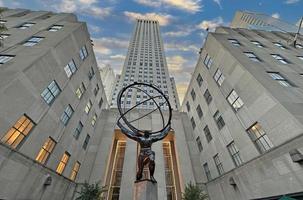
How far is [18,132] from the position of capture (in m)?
13.3

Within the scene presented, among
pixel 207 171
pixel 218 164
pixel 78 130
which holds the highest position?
pixel 78 130

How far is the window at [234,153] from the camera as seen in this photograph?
17.4 m

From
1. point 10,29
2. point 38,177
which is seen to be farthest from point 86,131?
point 10,29

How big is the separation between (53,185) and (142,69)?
8376 cm

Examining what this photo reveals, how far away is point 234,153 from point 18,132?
796 inches

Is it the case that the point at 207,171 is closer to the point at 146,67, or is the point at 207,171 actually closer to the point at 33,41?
the point at 33,41

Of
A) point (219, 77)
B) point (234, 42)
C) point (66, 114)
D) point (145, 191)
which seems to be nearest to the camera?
point (145, 191)

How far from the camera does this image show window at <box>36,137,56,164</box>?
51.7 ft

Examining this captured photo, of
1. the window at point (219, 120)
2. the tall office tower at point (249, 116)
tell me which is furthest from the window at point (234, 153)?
the window at point (219, 120)

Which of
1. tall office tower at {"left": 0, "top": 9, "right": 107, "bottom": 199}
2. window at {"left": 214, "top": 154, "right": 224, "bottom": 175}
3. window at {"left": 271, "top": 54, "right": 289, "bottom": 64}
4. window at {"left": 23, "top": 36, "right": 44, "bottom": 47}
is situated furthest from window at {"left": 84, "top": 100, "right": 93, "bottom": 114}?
window at {"left": 271, "top": 54, "right": 289, "bottom": 64}

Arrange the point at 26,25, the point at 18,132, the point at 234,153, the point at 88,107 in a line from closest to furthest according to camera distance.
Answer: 1. the point at 18,132
2. the point at 234,153
3. the point at 26,25
4. the point at 88,107

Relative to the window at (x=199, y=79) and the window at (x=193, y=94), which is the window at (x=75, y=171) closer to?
the window at (x=193, y=94)

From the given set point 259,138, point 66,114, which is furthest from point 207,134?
point 66,114

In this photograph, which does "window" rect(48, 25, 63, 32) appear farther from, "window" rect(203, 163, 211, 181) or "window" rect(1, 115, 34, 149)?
"window" rect(203, 163, 211, 181)
